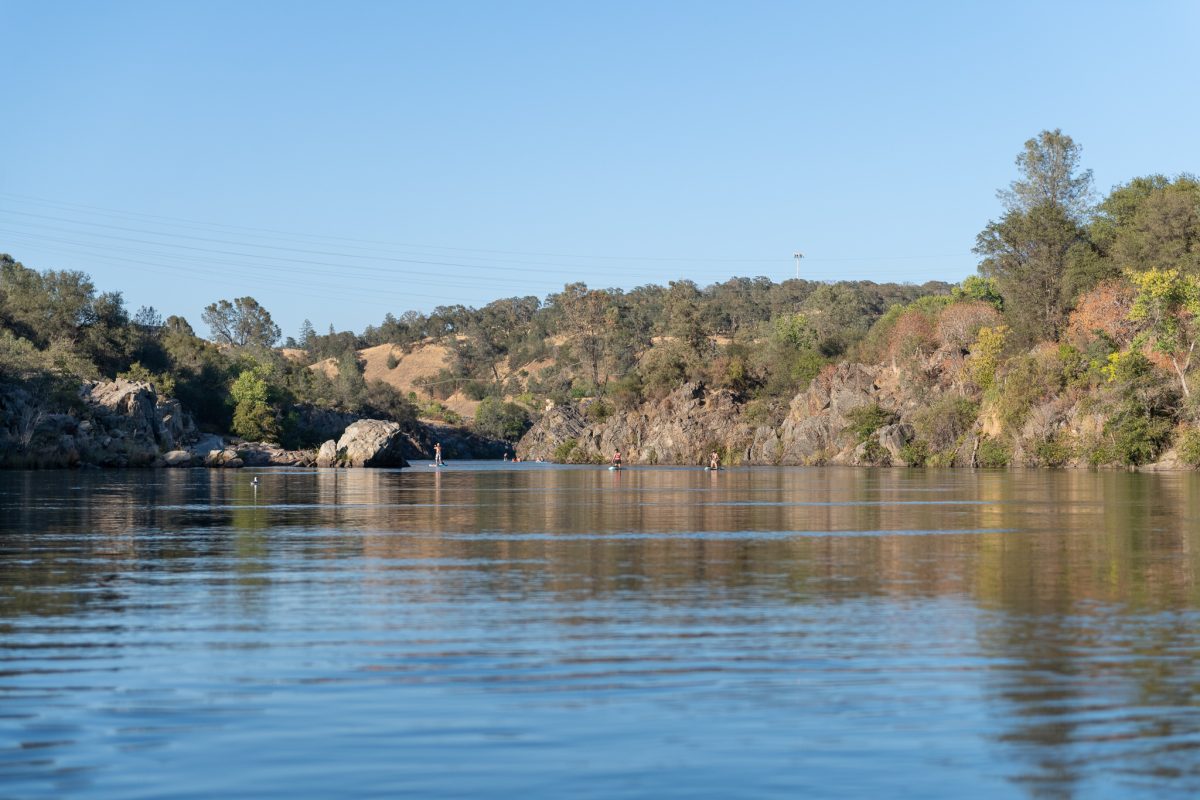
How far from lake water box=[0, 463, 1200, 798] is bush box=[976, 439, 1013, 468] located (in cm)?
8770

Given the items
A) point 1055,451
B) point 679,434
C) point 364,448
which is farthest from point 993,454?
point 364,448

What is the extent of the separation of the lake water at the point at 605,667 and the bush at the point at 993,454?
87.7 meters

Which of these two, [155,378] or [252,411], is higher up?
[155,378]

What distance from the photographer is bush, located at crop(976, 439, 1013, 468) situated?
116 meters

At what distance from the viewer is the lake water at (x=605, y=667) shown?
391 inches

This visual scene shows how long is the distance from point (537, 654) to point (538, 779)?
5.19 m

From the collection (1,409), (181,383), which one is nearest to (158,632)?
(1,409)

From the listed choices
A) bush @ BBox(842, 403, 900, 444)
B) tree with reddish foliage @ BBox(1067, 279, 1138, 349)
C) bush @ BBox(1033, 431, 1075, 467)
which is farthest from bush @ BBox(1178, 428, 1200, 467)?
bush @ BBox(842, 403, 900, 444)

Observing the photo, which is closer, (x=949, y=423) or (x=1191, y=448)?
(x=1191, y=448)

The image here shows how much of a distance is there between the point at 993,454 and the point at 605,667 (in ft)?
356

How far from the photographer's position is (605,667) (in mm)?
14094

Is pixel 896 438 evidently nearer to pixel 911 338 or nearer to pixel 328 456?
pixel 911 338

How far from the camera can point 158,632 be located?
55.2 ft

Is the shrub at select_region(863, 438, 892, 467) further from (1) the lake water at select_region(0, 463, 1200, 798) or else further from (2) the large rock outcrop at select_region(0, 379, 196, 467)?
(1) the lake water at select_region(0, 463, 1200, 798)
